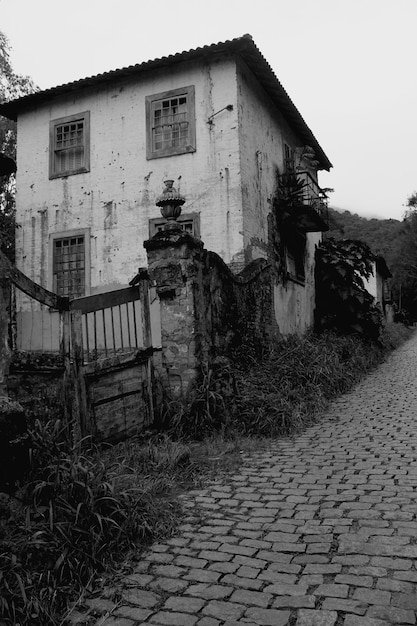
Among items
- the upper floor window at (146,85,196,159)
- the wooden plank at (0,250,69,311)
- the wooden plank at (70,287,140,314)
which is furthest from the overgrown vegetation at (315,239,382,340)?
the wooden plank at (0,250,69,311)

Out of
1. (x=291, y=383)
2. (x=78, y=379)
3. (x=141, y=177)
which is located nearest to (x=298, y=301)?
(x=141, y=177)

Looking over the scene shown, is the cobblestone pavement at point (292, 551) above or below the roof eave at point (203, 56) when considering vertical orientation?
below

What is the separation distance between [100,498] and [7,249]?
13.1 metres

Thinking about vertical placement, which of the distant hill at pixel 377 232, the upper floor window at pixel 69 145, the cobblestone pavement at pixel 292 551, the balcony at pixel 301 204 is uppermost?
the distant hill at pixel 377 232

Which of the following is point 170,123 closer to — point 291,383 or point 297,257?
point 297,257

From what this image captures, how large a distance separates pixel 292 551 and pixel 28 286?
296 cm

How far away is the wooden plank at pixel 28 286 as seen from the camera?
4012 mm

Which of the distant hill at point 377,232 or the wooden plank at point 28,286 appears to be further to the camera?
the distant hill at point 377,232

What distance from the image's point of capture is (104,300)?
533cm

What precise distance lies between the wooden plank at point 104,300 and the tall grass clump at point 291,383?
2.02 metres

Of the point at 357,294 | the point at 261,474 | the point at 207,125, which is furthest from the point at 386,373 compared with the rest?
the point at 261,474

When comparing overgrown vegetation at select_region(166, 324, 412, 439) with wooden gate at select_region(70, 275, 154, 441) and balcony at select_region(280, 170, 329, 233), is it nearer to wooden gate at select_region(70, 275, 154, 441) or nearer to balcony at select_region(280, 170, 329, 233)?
wooden gate at select_region(70, 275, 154, 441)

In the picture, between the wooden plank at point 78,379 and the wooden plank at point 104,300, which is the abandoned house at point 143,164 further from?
the wooden plank at point 78,379

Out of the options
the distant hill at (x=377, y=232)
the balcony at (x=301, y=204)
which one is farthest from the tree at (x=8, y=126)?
the distant hill at (x=377, y=232)
